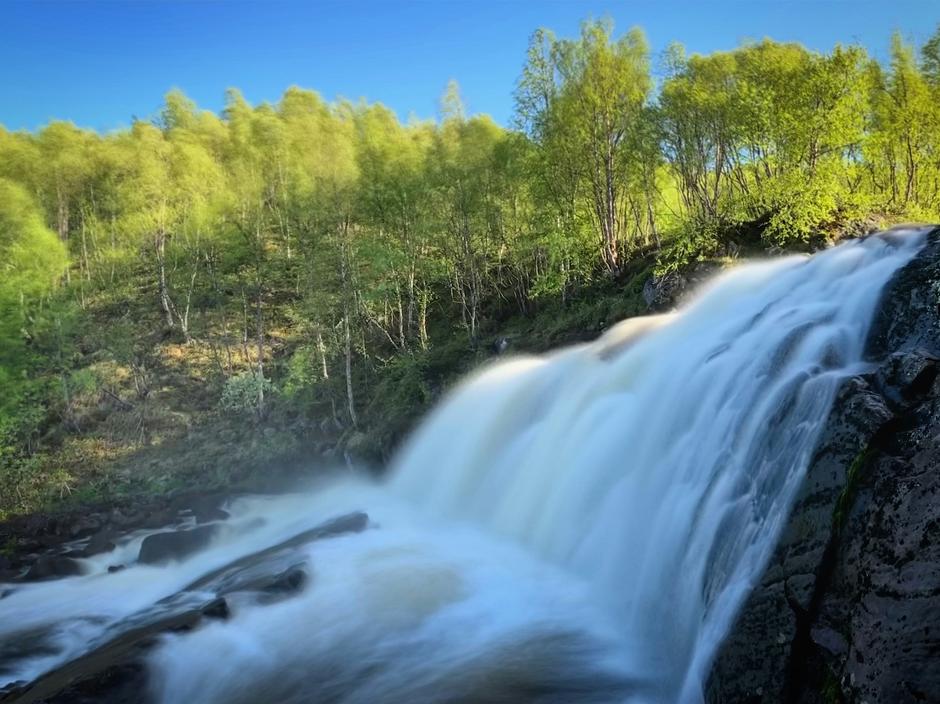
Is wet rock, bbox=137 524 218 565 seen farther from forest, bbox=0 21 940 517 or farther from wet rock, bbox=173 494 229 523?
forest, bbox=0 21 940 517

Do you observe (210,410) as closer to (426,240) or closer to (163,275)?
(163,275)

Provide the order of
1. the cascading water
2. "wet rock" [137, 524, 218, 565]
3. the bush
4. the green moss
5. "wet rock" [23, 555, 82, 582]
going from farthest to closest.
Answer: the bush → "wet rock" [137, 524, 218, 565] → "wet rock" [23, 555, 82, 582] → the cascading water → the green moss

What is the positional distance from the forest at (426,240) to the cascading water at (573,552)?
5.36 metres

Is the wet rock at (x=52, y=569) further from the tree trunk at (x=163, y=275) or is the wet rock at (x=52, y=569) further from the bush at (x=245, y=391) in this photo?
the tree trunk at (x=163, y=275)

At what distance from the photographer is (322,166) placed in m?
23.0

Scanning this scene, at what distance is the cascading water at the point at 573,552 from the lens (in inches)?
257

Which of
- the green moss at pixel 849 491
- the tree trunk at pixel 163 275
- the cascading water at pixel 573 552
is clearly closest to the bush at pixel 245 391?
the tree trunk at pixel 163 275

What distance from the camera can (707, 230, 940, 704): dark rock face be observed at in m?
3.86

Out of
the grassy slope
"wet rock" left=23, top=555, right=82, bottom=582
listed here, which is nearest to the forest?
the grassy slope

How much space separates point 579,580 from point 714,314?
602cm

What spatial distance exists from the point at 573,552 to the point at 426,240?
1588 cm

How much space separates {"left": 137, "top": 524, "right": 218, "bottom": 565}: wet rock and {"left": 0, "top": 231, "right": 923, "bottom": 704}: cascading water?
1.10 feet

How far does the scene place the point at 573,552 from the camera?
Result: 9312mm

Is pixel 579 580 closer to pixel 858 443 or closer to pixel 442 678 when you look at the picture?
pixel 442 678
